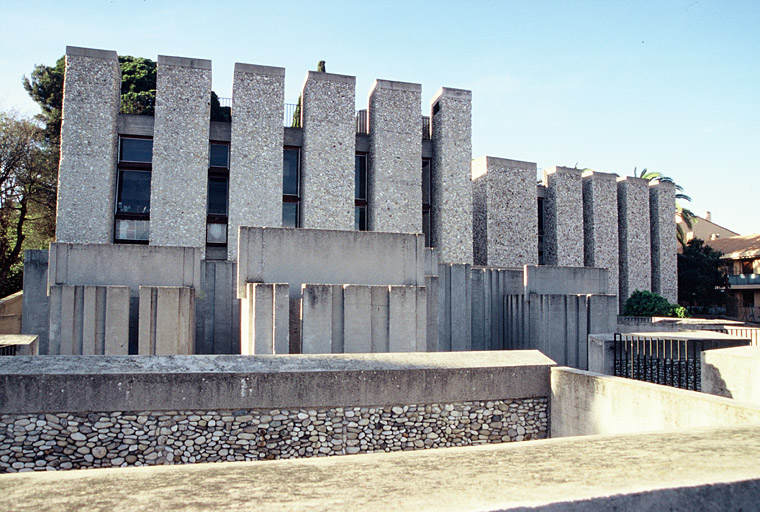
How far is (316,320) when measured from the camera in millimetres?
10992

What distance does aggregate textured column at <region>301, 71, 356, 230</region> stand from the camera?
2353 centimetres

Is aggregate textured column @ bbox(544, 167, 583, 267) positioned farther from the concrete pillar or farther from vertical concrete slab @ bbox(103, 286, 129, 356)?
vertical concrete slab @ bbox(103, 286, 129, 356)

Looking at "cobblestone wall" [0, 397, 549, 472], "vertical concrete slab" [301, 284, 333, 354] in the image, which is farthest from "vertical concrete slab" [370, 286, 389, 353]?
"cobblestone wall" [0, 397, 549, 472]

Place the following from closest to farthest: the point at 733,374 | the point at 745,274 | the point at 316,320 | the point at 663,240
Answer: the point at 733,374, the point at 316,320, the point at 663,240, the point at 745,274

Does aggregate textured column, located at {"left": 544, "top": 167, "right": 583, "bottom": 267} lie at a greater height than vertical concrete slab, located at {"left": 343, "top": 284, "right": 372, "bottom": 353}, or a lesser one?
greater

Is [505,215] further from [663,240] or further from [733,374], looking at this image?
[733,374]

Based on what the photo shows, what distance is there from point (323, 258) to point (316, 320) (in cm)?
172

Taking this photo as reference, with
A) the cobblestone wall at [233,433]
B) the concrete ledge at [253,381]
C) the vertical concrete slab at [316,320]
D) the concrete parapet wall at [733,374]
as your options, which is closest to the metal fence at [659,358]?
the concrete parapet wall at [733,374]

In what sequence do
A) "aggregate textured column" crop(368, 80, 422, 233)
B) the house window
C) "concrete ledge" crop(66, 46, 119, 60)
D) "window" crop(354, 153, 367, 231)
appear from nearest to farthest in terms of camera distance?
"concrete ledge" crop(66, 46, 119, 60) → "aggregate textured column" crop(368, 80, 422, 233) → "window" crop(354, 153, 367, 231) → the house window

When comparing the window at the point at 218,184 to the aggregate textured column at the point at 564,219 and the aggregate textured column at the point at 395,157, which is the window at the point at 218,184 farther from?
the aggregate textured column at the point at 564,219

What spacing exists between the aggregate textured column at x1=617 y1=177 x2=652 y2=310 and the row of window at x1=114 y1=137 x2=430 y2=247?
1631 centimetres

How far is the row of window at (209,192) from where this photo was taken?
22.9m

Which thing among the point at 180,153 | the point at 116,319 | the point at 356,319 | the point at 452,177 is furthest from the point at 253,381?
the point at 452,177

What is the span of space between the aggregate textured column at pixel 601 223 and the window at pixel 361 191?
1378cm
